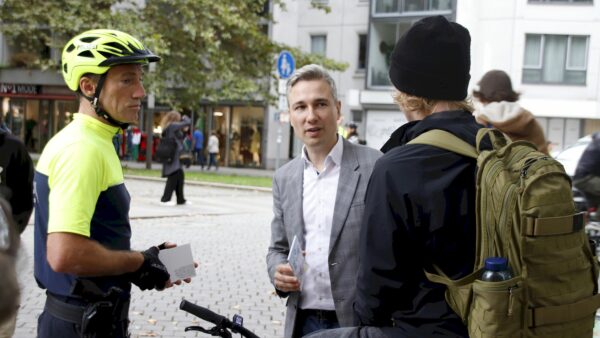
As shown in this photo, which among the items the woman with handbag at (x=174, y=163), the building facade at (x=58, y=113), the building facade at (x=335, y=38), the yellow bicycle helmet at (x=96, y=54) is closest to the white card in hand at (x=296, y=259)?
the yellow bicycle helmet at (x=96, y=54)

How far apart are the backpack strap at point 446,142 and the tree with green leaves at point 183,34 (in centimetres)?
2197

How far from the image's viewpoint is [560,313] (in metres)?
1.97

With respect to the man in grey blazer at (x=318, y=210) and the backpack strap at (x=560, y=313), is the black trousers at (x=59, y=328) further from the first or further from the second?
the backpack strap at (x=560, y=313)

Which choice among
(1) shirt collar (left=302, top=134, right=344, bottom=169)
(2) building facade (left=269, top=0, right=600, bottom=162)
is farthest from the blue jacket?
(2) building facade (left=269, top=0, right=600, bottom=162)

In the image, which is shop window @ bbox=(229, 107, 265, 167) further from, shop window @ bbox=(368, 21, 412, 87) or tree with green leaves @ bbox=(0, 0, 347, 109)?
tree with green leaves @ bbox=(0, 0, 347, 109)

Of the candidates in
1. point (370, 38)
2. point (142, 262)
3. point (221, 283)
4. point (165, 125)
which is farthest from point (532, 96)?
point (142, 262)

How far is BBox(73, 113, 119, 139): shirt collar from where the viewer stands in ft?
8.68

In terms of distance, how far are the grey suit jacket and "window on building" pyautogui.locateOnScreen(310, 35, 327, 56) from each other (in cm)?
3306

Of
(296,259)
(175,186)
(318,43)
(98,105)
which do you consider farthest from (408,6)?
(98,105)

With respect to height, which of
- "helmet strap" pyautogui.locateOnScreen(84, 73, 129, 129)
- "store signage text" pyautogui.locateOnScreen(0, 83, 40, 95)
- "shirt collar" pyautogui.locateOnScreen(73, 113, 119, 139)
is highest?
"store signage text" pyautogui.locateOnScreen(0, 83, 40, 95)

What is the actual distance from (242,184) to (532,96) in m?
16.2

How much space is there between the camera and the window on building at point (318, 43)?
36.1 m

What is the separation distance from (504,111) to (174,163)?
444 inches

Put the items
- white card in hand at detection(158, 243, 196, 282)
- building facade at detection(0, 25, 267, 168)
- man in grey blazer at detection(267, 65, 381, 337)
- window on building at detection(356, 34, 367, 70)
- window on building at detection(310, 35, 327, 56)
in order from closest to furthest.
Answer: white card in hand at detection(158, 243, 196, 282) → man in grey blazer at detection(267, 65, 381, 337) → window on building at detection(356, 34, 367, 70) → window on building at detection(310, 35, 327, 56) → building facade at detection(0, 25, 267, 168)
